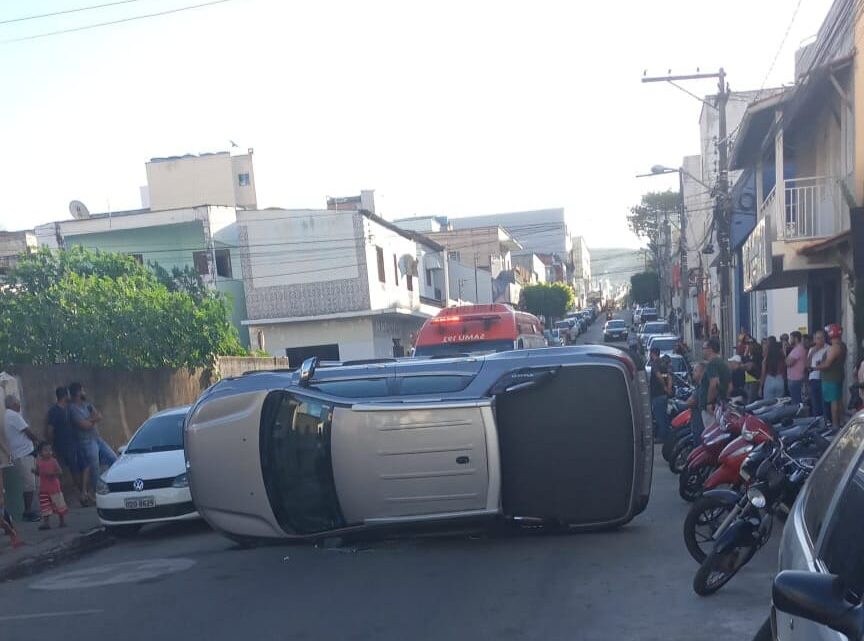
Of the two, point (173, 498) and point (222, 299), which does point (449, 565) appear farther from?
point (222, 299)

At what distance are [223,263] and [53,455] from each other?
79.6 feet

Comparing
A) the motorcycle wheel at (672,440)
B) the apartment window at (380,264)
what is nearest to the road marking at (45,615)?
the motorcycle wheel at (672,440)

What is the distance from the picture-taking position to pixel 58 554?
10.6m

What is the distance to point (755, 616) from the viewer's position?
6180 millimetres

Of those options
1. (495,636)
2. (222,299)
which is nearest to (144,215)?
(222,299)

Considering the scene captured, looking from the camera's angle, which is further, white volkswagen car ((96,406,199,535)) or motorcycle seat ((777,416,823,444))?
white volkswagen car ((96,406,199,535))

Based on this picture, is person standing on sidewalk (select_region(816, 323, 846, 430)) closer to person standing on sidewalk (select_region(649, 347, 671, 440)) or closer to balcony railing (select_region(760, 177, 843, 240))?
person standing on sidewalk (select_region(649, 347, 671, 440))

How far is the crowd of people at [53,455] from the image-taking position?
1179cm

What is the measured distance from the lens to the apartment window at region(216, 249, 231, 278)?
3647cm

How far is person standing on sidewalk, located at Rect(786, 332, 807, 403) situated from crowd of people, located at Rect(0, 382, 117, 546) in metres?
11.6

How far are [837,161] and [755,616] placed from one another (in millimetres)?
13279

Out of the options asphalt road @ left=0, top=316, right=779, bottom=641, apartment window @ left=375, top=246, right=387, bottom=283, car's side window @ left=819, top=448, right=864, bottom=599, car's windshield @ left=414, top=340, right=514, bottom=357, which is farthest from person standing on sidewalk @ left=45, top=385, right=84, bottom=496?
apartment window @ left=375, top=246, right=387, bottom=283

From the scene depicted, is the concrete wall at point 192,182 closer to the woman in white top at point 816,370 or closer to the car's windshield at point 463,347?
the car's windshield at point 463,347

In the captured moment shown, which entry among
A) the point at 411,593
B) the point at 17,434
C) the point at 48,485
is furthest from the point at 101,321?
the point at 411,593
